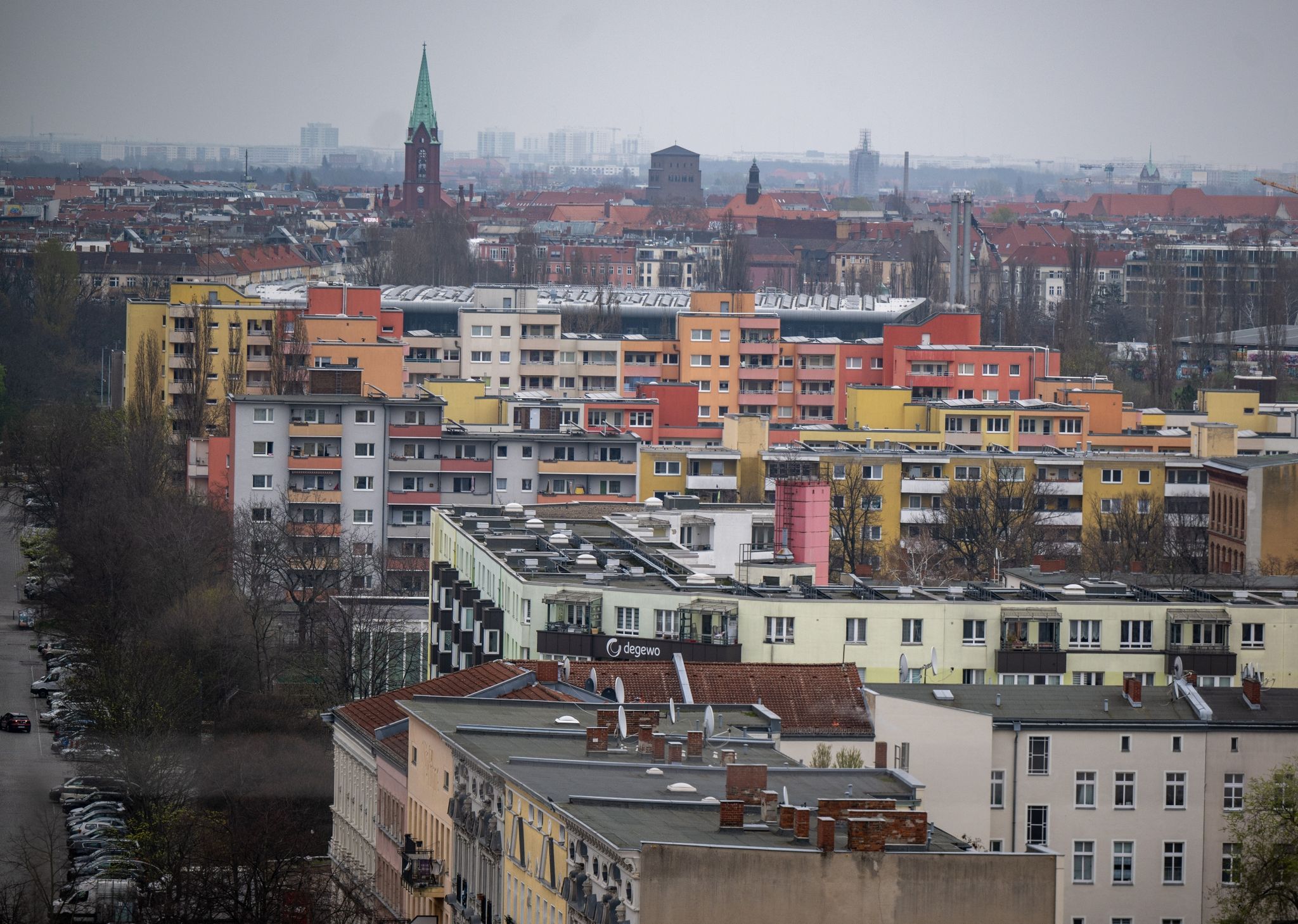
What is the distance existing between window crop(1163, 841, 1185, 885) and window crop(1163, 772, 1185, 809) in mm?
345

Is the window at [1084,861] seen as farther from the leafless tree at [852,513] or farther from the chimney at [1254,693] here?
the leafless tree at [852,513]

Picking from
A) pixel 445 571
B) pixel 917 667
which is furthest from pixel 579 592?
pixel 445 571

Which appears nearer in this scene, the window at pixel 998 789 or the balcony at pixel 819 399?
the window at pixel 998 789

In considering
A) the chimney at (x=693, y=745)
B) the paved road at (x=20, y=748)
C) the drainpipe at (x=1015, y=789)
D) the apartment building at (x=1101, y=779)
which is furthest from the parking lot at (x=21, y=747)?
the drainpipe at (x=1015, y=789)

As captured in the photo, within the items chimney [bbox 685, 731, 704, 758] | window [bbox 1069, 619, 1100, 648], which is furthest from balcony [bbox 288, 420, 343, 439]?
chimney [bbox 685, 731, 704, 758]

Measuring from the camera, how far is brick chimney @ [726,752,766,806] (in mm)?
20750

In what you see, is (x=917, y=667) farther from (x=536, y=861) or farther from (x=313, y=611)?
(x=313, y=611)

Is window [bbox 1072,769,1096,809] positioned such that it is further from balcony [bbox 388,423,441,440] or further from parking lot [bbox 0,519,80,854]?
balcony [bbox 388,423,441,440]

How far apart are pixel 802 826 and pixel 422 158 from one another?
159m

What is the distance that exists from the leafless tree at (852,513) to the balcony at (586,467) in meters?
3.57

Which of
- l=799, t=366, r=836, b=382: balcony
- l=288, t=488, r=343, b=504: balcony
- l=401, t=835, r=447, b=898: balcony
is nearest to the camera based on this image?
l=401, t=835, r=447, b=898: balcony

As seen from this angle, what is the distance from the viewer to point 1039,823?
88.4 feet

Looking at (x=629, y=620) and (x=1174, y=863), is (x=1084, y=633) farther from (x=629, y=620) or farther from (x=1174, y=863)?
(x=1174, y=863)

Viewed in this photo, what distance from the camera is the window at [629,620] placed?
1265 inches
